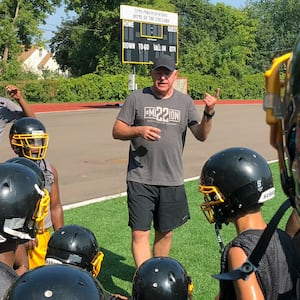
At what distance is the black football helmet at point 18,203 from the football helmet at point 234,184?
2.93ft

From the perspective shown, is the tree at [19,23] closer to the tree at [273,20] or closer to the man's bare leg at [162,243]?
the tree at [273,20]

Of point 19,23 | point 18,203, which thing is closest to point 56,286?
point 18,203

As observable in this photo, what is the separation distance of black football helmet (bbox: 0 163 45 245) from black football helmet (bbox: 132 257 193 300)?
64 centimetres

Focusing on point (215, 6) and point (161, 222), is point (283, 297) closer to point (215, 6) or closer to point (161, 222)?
point (161, 222)

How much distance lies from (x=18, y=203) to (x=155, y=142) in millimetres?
2520

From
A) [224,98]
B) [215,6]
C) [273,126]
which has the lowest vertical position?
[224,98]

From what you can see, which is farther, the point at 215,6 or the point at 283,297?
the point at 215,6

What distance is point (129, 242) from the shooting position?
6.91m

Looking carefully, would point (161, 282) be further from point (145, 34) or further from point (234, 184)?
point (145, 34)

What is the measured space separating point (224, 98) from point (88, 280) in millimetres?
52408

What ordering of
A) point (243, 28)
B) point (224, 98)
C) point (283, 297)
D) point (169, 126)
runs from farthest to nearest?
point (243, 28), point (224, 98), point (169, 126), point (283, 297)

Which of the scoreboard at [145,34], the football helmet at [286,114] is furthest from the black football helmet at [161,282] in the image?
the scoreboard at [145,34]

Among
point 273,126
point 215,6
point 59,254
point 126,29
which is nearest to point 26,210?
point 59,254

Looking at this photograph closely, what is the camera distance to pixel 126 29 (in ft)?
104
